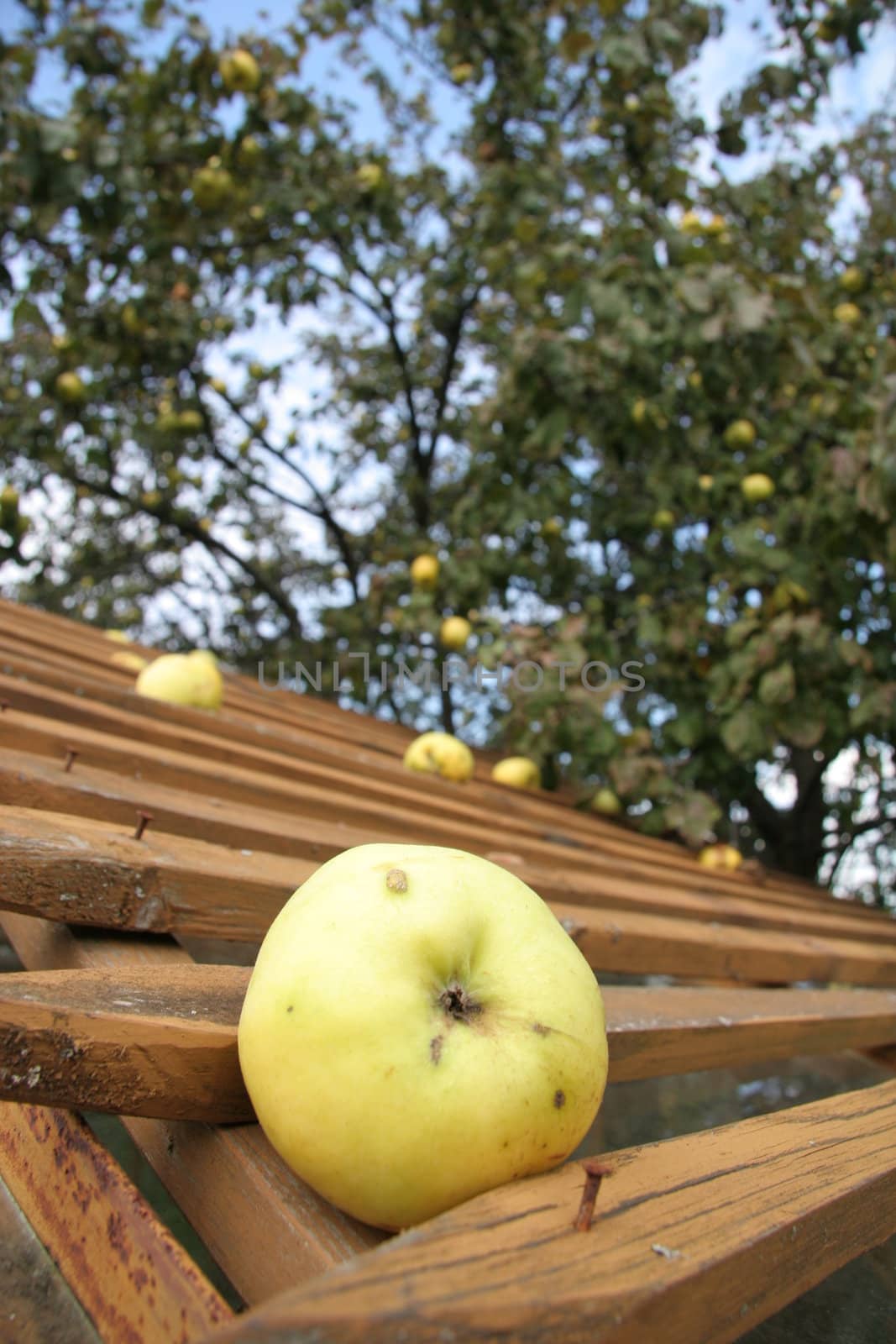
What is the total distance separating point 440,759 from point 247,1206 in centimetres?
249

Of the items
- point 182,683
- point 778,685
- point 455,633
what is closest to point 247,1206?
point 182,683

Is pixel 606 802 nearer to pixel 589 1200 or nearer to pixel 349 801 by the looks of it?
pixel 349 801

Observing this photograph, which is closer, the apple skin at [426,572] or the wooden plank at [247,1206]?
the wooden plank at [247,1206]

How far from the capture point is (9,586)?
23.9ft

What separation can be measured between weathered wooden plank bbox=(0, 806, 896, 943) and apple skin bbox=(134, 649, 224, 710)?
1255 mm

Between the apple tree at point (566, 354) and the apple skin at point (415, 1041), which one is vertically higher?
the apple tree at point (566, 354)

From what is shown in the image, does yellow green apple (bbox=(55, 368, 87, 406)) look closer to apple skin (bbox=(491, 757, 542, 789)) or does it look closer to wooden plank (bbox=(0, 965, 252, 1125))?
apple skin (bbox=(491, 757, 542, 789))

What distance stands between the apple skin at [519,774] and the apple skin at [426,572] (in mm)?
995

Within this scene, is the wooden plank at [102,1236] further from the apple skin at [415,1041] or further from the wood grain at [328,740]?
the wood grain at [328,740]

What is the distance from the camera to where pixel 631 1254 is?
1.87ft

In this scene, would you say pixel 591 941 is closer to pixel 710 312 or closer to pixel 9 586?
pixel 710 312

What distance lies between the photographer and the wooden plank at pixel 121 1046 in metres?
0.62

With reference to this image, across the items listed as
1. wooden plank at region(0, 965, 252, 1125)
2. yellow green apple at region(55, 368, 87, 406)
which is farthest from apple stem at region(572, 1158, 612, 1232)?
yellow green apple at region(55, 368, 87, 406)

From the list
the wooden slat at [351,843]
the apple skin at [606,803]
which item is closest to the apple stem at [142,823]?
the wooden slat at [351,843]
